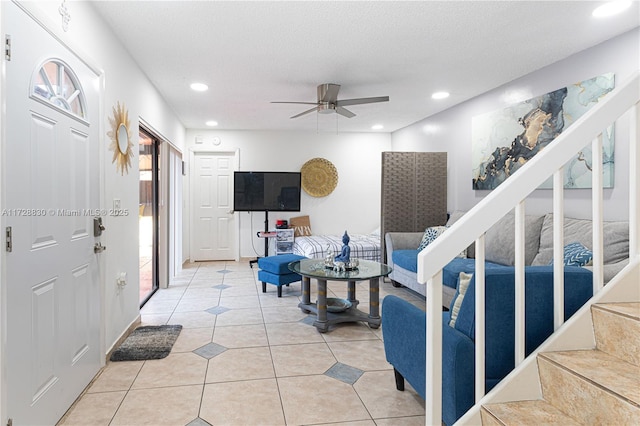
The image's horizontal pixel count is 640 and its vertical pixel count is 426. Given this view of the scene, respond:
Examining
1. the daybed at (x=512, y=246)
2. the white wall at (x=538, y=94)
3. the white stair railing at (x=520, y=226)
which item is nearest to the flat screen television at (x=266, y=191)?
the daybed at (x=512, y=246)

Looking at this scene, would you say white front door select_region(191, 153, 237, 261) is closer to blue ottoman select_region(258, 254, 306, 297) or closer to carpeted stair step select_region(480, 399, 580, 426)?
blue ottoman select_region(258, 254, 306, 297)

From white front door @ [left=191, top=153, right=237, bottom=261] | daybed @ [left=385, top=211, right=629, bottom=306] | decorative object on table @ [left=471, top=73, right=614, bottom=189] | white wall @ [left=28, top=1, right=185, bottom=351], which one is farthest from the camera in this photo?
white front door @ [left=191, top=153, right=237, bottom=261]

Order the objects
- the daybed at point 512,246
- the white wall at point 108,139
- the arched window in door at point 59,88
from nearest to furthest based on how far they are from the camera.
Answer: the arched window in door at point 59,88
the white wall at point 108,139
the daybed at point 512,246

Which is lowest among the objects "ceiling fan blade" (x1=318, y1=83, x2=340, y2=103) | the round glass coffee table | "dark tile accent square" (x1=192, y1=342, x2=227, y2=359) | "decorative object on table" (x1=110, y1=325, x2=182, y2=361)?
"dark tile accent square" (x1=192, y1=342, x2=227, y2=359)

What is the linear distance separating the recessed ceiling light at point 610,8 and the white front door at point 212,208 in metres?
5.53

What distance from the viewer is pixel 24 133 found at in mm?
1615

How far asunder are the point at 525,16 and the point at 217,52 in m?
2.36

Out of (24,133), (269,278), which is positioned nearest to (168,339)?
(269,278)

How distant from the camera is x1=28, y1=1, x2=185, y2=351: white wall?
7.29 feet

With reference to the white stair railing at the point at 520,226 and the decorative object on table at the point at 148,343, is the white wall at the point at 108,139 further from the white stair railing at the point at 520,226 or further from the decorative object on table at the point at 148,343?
the white stair railing at the point at 520,226

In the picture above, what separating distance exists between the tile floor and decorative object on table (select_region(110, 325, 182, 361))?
0.21 ft

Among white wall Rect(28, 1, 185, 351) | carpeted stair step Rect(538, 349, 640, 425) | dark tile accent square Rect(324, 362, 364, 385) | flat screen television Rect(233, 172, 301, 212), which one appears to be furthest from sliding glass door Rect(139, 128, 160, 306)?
carpeted stair step Rect(538, 349, 640, 425)

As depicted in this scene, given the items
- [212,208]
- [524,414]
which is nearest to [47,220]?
[524,414]

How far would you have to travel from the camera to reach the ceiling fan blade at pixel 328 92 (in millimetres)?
3953
